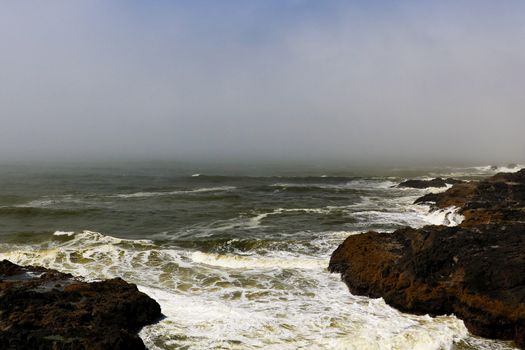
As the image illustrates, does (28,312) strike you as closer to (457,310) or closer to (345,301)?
(345,301)

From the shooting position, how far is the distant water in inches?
393

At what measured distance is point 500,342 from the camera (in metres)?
9.62

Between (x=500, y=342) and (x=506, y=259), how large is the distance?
2.48 m

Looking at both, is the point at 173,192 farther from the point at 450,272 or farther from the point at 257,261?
the point at 450,272

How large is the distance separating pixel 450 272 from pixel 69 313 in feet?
33.2

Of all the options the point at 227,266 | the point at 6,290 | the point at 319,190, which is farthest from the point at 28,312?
the point at 319,190

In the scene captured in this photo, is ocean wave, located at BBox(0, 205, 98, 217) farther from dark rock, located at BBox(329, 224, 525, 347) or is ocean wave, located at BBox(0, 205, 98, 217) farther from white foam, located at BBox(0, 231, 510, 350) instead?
dark rock, located at BBox(329, 224, 525, 347)

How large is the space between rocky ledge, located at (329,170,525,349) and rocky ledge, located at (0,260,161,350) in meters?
6.73

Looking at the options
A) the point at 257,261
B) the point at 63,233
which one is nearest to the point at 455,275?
the point at 257,261

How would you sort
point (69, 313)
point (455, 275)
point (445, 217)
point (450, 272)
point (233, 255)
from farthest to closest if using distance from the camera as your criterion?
point (445, 217) → point (233, 255) → point (450, 272) → point (455, 275) → point (69, 313)

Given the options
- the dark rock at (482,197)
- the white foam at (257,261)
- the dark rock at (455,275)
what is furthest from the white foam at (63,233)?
the dark rock at (482,197)

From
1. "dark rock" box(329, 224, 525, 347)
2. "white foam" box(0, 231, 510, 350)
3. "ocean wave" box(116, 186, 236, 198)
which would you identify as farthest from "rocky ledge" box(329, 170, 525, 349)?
"ocean wave" box(116, 186, 236, 198)

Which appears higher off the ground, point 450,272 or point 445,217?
point 450,272

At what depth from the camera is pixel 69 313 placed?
9.46m
